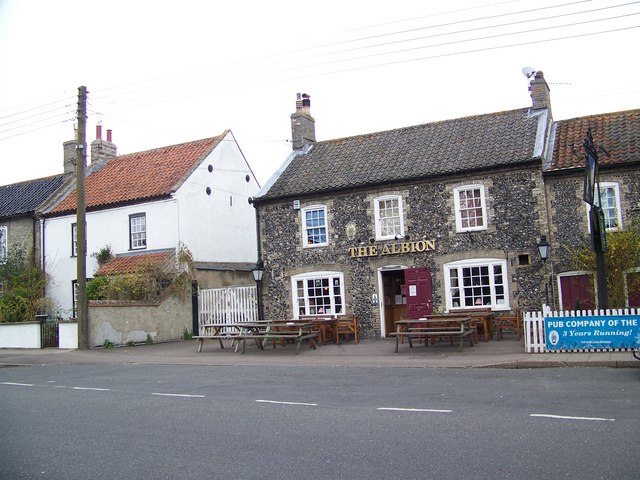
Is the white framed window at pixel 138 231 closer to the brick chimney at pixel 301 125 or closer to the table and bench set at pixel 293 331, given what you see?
the brick chimney at pixel 301 125

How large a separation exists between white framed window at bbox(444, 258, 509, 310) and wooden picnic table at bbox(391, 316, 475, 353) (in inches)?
73.8

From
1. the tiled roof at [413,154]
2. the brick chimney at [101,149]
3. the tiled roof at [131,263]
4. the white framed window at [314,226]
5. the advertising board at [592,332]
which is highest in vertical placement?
the brick chimney at [101,149]

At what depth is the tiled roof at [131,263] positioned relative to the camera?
25.9 metres

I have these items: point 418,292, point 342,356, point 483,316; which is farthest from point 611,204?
point 342,356

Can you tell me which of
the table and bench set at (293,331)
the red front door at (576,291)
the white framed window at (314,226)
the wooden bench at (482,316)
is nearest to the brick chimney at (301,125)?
the white framed window at (314,226)

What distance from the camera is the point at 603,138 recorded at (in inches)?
838

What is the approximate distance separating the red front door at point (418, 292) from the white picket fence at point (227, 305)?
6.54m

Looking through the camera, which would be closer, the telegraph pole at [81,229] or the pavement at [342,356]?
the pavement at [342,356]

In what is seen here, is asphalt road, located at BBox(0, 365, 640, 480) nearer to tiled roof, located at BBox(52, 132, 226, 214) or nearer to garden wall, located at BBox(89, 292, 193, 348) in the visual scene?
garden wall, located at BBox(89, 292, 193, 348)

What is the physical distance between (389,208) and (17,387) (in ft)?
43.8

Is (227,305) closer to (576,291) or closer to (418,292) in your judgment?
(418,292)

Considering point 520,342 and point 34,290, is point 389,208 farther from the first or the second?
point 34,290

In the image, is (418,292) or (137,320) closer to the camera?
(418,292)

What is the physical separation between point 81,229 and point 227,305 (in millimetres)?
6734
